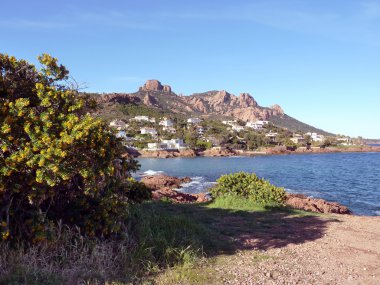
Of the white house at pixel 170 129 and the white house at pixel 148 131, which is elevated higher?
the white house at pixel 170 129

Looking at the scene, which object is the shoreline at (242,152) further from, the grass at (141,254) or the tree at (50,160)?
the tree at (50,160)

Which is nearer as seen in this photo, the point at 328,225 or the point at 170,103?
the point at 328,225

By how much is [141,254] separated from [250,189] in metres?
9.67

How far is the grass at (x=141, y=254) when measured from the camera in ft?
17.5

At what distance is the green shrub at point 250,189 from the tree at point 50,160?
29.5 ft

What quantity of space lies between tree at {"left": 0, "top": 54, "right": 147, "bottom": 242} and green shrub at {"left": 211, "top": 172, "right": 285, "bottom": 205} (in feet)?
29.5

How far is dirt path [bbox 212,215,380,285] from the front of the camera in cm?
611

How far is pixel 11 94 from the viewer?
6.36 meters

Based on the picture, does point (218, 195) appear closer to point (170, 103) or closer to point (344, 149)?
point (344, 149)

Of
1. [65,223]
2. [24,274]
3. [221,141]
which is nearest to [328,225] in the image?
[65,223]

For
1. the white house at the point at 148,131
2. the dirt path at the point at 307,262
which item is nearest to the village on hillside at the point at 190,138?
the white house at the point at 148,131

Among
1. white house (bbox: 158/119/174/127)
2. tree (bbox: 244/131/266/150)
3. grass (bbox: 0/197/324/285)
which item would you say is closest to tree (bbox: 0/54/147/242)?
grass (bbox: 0/197/324/285)

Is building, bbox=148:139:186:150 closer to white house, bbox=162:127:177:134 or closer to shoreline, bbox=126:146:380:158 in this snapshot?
shoreline, bbox=126:146:380:158

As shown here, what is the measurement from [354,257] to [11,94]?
738 cm
